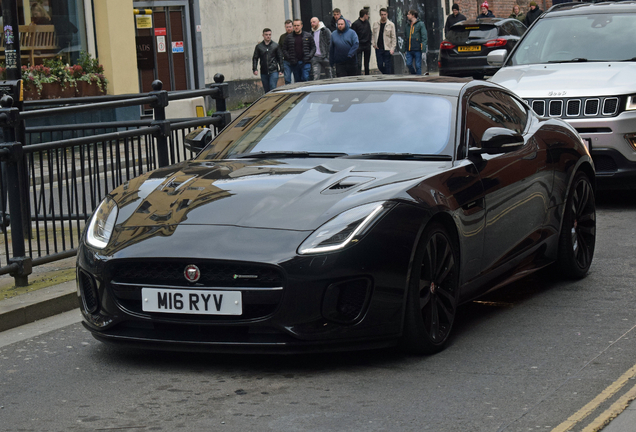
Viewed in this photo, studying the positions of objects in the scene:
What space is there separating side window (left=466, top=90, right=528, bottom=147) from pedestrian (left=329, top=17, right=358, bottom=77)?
51.3ft

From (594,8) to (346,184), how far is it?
756cm

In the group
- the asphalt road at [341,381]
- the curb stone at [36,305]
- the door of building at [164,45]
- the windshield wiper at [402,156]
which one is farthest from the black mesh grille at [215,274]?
the door of building at [164,45]

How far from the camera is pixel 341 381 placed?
15.5 feet

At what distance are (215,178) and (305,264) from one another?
103cm

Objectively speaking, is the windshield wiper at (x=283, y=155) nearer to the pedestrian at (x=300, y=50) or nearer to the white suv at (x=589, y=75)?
the white suv at (x=589, y=75)

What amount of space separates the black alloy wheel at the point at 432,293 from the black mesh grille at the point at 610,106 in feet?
15.8

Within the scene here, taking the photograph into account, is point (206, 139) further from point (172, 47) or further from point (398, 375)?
point (172, 47)

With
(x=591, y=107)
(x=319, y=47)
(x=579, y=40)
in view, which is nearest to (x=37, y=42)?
(x=319, y=47)

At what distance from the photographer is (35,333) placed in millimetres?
5973

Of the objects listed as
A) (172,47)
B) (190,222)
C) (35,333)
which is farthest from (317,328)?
(172,47)

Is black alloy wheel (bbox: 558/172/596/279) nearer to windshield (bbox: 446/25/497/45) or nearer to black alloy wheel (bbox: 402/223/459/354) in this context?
black alloy wheel (bbox: 402/223/459/354)

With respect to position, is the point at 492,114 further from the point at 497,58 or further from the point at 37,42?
the point at 37,42

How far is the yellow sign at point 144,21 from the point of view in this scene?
896 inches

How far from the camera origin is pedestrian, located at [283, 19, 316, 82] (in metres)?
22.3
